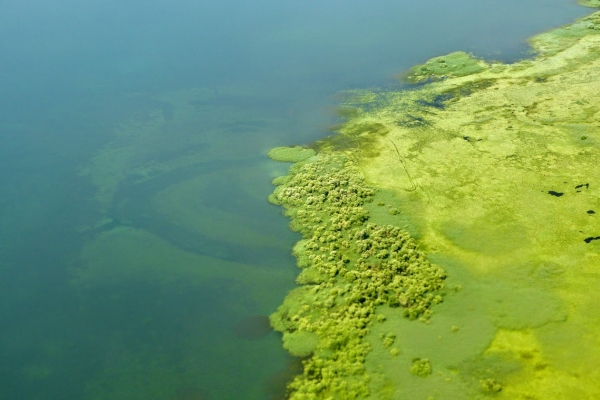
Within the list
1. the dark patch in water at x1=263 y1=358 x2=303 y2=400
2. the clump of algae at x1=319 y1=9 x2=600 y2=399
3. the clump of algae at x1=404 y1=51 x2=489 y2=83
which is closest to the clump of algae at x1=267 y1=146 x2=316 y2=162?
the clump of algae at x1=319 y1=9 x2=600 y2=399

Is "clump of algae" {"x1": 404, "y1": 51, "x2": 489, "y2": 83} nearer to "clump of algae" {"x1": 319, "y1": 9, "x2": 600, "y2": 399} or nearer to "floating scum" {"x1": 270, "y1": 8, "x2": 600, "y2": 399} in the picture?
"clump of algae" {"x1": 319, "y1": 9, "x2": 600, "y2": 399}

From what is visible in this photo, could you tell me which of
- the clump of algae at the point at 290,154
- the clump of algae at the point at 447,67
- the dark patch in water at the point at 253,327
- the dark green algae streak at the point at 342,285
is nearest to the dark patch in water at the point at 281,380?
the dark green algae streak at the point at 342,285

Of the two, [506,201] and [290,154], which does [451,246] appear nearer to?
[506,201]

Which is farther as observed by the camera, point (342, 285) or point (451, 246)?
point (451, 246)

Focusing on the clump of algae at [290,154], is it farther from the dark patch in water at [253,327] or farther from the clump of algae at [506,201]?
the dark patch in water at [253,327]

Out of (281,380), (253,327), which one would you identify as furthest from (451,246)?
(281,380)

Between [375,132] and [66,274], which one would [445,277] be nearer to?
[375,132]
